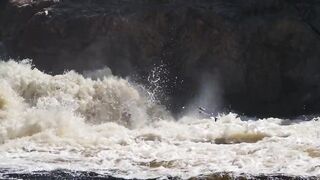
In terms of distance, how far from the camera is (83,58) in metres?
19.7

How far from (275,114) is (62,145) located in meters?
8.64

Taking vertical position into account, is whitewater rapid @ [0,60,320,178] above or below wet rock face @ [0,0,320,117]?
below

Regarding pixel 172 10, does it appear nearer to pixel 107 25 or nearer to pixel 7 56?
pixel 107 25

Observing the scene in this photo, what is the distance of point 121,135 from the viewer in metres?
14.2

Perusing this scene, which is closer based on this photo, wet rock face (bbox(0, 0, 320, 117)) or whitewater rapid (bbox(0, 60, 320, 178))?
whitewater rapid (bbox(0, 60, 320, 178))

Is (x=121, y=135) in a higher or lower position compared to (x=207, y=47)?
lower

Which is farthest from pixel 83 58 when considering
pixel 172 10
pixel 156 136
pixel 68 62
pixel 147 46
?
pixel 156 136

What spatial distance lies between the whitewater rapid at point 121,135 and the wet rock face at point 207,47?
1203mm

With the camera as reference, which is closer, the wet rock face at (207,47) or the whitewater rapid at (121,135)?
the whitewater rapid at (121,135)

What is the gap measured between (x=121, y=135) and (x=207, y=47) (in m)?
6.60

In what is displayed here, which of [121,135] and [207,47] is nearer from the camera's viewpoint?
[121,135]

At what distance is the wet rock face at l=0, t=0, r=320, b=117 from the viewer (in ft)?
62.9

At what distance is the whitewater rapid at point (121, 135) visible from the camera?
A: 11133 mm

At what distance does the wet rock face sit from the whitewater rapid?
120 cm
